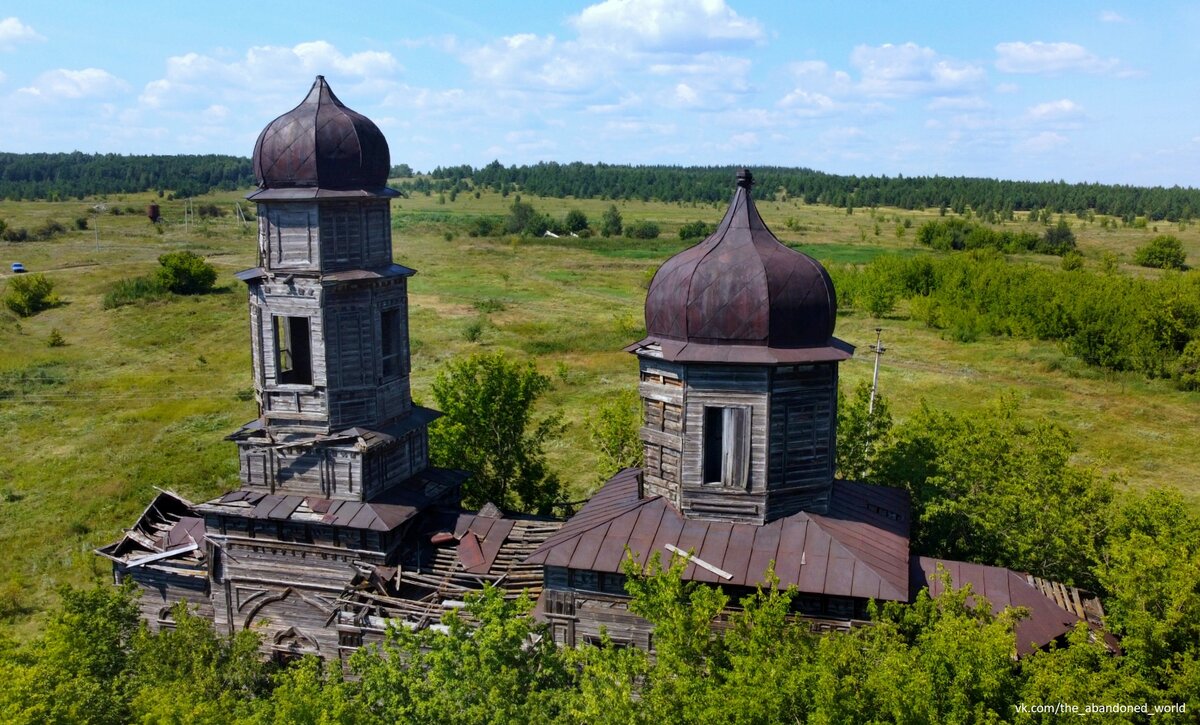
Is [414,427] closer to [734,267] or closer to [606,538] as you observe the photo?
[606,538]

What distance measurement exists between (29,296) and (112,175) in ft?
384

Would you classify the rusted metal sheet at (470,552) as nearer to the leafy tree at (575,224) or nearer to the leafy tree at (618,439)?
the leafy tree at (618,439)

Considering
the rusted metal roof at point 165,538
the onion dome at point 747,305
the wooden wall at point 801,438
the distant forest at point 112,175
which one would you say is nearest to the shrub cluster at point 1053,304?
the wooden wall at point 801,438

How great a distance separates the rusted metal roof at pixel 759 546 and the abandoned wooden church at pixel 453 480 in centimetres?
3

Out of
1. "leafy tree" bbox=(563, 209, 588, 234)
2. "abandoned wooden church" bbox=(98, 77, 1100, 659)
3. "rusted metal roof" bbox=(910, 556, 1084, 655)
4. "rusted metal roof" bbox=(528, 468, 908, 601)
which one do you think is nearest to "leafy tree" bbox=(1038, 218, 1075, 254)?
"leafy tree" bbox=(563, 209, 588, 234)

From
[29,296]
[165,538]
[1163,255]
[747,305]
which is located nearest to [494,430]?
[165,538]

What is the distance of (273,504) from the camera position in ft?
54.9

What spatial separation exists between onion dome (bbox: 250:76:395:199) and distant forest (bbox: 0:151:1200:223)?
128 m

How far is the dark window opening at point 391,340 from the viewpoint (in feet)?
58.6

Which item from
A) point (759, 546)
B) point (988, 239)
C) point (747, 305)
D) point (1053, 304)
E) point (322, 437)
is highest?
point (747, 305)

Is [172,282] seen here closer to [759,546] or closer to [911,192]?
[759,546]

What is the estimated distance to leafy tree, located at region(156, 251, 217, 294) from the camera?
6147 centimetres

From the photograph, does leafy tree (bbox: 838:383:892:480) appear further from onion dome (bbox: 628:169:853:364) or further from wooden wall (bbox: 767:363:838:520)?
Result: onion dome (bbox: 628:169:853:364)

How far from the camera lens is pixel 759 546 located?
13.7m
